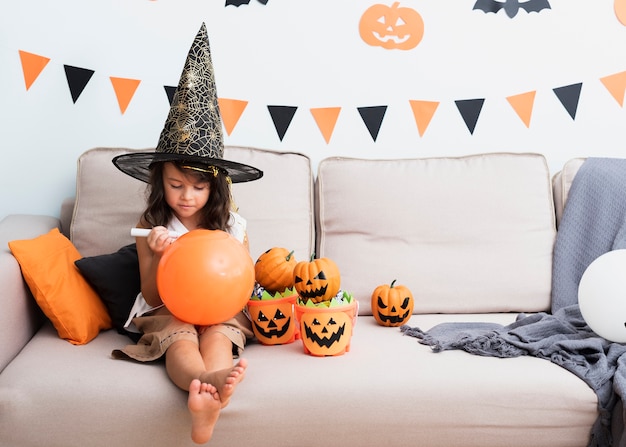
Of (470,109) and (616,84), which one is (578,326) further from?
(616,84)

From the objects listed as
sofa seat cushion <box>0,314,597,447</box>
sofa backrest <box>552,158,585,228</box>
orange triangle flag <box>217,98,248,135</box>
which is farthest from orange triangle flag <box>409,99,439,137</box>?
sofa seat cushion <box>0,314,597,447</box>

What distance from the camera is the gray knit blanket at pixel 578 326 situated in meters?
1.51

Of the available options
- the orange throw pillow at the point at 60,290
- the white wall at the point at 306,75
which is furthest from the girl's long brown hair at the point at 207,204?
the white wall at the point at 306,75

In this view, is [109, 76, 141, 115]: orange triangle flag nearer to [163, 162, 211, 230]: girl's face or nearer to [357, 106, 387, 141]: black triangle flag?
[163, 162, 211, 230]: girl's face

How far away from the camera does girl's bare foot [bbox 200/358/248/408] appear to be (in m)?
1.31

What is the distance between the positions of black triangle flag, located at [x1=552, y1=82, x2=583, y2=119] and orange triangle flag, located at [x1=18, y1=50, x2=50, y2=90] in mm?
1927

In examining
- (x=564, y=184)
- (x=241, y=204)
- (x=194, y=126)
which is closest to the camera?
(x=194, y=126)

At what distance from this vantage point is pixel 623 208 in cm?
212

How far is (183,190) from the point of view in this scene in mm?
1802

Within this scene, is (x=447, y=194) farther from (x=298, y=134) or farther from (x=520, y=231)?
(x=298, y=134)

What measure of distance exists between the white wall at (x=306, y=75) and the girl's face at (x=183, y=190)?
2.20 ft

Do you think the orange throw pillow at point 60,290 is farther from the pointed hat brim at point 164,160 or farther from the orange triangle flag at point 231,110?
the orange triangle flag at point 231,110

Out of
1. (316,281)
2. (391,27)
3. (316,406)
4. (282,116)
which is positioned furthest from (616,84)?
(316,406)

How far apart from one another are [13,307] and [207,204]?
1.92 ft
